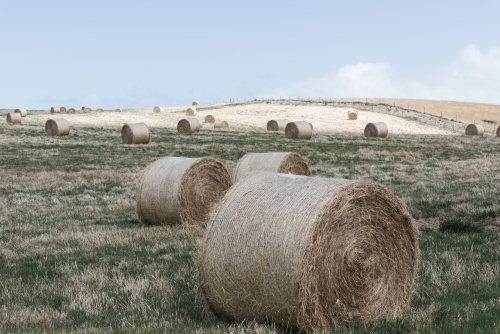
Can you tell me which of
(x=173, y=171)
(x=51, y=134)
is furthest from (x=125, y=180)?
(x=51, y=134)

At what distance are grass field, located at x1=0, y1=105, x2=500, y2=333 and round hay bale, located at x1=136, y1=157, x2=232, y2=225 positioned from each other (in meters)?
0.47

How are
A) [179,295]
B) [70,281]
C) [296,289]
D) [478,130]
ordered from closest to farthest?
→ [296,289], [179,295], [70,281], [478,130]

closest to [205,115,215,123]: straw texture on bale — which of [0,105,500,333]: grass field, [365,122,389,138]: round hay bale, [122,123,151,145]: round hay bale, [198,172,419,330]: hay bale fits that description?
[365,122,389,138]: round hay bale

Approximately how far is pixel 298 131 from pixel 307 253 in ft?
121

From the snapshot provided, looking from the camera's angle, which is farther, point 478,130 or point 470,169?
point 478,130

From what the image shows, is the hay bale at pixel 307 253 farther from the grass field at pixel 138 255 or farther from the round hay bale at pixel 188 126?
the round hay bale at pixel 188 126

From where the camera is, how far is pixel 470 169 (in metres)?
23.7

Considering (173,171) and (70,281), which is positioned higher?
(173,171)

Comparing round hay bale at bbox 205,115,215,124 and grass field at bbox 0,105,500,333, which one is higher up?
round hay bale at bbox 205,115,215,124

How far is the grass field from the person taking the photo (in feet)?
21.2

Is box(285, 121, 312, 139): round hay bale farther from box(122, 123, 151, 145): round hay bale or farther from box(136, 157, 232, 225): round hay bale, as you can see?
box(136, 157, 232, 225): round hay bale

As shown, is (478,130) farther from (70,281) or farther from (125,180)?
(70,281)

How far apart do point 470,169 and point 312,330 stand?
763 inches

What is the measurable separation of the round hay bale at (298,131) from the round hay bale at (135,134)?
35.7ft
